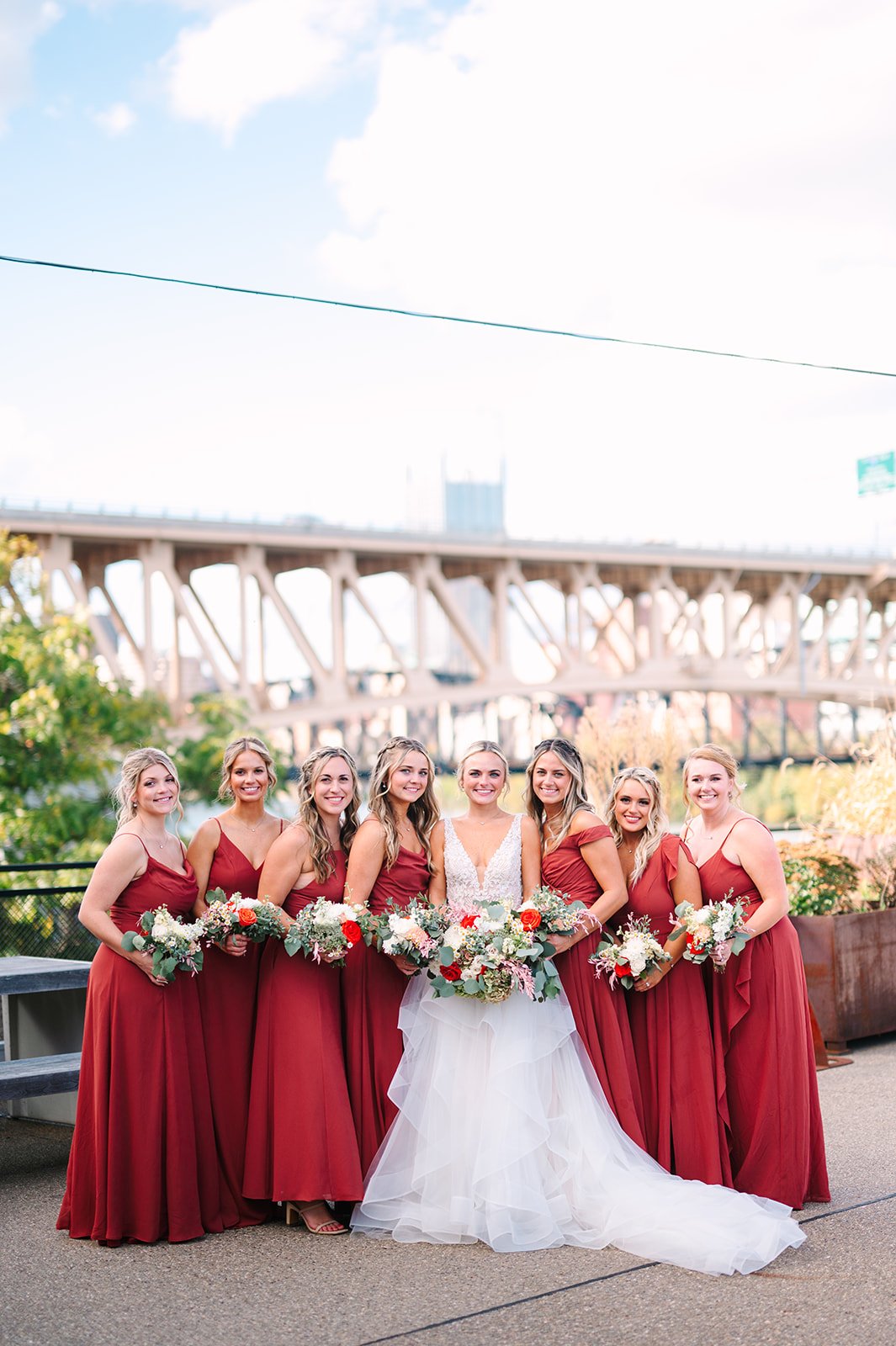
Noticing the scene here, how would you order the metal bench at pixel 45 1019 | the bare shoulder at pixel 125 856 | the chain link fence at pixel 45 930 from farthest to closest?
the chain link fence at pixel 45 930 → the metal bench at pixel 45 1019 → the bare shoulder at pixel 125 856

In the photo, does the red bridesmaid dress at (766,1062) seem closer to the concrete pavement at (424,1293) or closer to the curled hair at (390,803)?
the concrete pavement at (424,1293)

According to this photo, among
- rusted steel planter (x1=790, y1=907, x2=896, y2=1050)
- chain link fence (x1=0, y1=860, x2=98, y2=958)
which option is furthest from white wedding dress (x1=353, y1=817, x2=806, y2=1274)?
chain link fence (x1=0, y1=860, x2=98, y2=958)

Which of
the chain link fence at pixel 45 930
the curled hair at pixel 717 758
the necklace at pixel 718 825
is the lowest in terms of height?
the chain link fence at pixel 45 930

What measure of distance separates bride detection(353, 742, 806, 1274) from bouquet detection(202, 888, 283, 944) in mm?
676

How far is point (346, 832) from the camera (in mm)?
5891

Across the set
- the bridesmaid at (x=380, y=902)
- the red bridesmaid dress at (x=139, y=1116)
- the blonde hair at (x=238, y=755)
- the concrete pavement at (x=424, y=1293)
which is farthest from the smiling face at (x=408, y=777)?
the concrete pavement at (x=424, y=1293)

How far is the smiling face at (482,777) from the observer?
5.66 meters

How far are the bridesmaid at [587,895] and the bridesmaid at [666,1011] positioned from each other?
0.10 meters

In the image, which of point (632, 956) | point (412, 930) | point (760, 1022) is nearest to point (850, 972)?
point (760, 1022)

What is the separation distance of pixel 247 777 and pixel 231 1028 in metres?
1.07

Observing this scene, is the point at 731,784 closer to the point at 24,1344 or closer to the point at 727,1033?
the point at 727,1033

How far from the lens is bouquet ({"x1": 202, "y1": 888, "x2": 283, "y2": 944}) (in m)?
5.37

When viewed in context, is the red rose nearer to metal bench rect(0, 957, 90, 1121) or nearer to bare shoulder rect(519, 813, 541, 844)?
bare shoulder rect(519, 813, 541, 844)

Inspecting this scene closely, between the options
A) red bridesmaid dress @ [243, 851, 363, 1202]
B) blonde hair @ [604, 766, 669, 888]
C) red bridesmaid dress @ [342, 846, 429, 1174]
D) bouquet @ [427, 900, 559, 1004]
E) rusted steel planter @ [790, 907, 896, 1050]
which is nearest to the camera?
bouquet @ [427, 900, 559, 1004]
